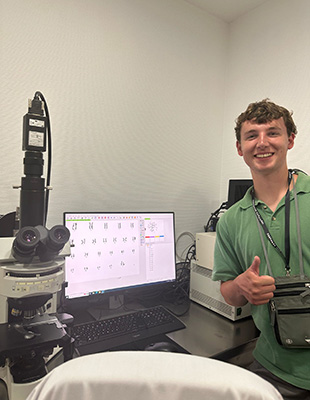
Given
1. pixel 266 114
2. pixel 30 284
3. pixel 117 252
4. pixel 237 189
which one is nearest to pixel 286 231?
pixel 266 114

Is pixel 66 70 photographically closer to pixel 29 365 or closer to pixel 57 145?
pixel 57 145

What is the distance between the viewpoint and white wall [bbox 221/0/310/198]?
69.1 inches

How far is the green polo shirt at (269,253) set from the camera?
1.12 m

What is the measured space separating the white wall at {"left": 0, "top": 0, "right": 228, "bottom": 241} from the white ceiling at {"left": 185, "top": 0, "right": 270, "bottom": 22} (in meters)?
0.06

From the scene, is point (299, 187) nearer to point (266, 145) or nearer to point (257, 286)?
point (266, 145)

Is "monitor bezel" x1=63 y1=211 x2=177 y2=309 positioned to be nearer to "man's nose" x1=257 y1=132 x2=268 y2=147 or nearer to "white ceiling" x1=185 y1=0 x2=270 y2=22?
"man's nose" x1=257 y1=132 x2=268 y2=147

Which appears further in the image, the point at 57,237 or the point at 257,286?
the point at 257,286

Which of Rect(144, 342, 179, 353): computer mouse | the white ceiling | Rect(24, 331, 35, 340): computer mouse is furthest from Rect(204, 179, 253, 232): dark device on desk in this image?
Rect(24, 331, 35, 340): computer mouse

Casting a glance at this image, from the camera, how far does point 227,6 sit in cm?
204

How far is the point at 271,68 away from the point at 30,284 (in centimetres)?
195

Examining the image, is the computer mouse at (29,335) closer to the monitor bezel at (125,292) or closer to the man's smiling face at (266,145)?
the monitor bezel at (125,292)

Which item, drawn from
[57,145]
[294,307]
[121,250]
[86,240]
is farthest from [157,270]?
[57,145]

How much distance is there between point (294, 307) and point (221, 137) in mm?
1470

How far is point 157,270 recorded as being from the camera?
64.9 inches
